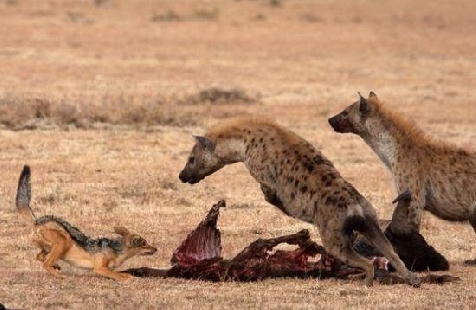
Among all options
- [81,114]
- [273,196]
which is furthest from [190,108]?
[273,196]

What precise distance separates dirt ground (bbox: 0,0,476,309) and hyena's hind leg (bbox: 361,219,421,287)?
0.09m

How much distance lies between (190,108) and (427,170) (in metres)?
11.0

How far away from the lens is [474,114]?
21359 millimetres

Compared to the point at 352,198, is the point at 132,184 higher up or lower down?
lower down

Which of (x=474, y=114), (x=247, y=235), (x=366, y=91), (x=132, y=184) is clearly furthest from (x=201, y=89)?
(x=247, y=235)

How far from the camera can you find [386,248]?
352 inches

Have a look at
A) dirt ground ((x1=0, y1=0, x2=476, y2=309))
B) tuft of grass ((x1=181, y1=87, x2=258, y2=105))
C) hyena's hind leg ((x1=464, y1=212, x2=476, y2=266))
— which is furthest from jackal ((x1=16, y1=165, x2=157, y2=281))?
tuft of grass ((x1=181, y1=87, x2=258, y2=105))

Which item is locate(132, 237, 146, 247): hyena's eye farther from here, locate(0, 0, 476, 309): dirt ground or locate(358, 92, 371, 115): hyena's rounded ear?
locate(358, 92, 371, 115): hyena's rounded ear

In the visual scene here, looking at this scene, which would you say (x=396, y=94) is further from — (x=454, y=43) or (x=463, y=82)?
(x=454, y=43)

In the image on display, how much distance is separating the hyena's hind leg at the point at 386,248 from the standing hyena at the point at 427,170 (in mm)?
905

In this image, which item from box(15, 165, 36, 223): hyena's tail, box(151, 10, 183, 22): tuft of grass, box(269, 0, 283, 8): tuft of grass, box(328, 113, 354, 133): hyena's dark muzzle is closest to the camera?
box(15, 165, 36, 223): hyena's tail

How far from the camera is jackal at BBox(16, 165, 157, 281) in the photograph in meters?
8.95

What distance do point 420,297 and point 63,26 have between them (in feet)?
84.3

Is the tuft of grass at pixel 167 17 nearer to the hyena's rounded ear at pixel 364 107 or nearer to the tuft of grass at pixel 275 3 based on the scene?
the tuft of grass at pixel 275 3
